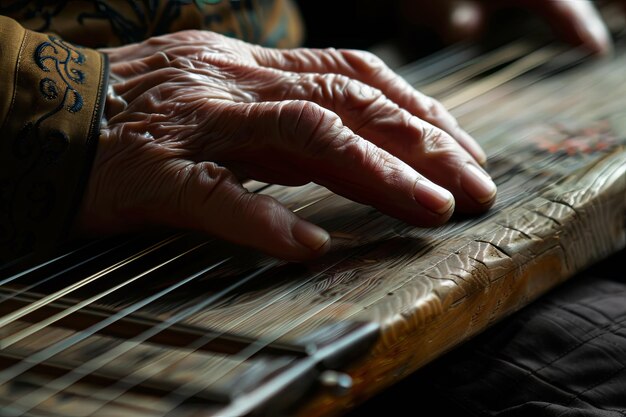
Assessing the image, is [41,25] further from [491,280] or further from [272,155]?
[491,280]

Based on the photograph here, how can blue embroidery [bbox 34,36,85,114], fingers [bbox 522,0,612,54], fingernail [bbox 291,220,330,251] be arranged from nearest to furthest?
fingernail [bbox 291,220,330,251], blue embroidery [bbox 34,36,85,114], fingers [bbox 522,0,612,54]

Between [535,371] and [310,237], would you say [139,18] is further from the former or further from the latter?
[535,371]

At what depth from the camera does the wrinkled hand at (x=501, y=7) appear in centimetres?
140

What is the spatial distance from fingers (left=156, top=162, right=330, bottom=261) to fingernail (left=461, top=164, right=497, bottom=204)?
180mm

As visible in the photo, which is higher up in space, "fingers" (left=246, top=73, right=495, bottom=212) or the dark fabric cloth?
"fingers" (left=246, top=73, right=495, bottom=212)

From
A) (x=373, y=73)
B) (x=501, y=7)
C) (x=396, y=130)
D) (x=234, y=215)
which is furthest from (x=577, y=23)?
(x=234, y=215)

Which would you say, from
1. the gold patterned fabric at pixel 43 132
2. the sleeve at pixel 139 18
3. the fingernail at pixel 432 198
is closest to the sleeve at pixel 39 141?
the gold patterned fabric at pixel 43 132

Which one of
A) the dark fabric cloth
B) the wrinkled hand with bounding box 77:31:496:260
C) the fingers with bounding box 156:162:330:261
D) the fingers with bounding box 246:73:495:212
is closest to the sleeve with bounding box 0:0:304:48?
the wrinkled hand with bounding box 77:31:496:260

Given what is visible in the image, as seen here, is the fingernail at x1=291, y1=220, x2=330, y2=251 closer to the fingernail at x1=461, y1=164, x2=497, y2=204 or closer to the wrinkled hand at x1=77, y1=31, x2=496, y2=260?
the wrinkled hand at x1=77, y1=31, x2=496, y2=260

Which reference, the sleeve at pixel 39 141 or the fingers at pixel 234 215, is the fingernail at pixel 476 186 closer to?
the fingers at pixel 234 215

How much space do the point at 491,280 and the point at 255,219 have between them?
23cm

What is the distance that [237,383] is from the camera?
20.2 inches

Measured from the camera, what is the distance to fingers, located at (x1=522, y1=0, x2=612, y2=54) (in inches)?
54.4

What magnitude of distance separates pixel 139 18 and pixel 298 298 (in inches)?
25.0
